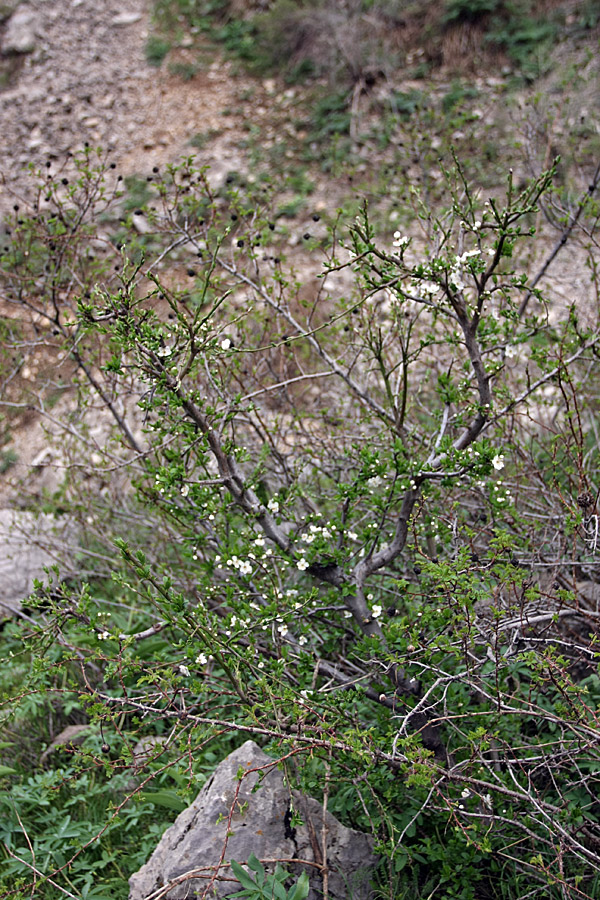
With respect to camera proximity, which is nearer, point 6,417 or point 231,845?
point 231,845

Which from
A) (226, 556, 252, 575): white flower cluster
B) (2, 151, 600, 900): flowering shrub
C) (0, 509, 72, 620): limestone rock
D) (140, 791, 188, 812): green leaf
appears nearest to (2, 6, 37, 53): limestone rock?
(0, 509, 72, 620): limestone rock

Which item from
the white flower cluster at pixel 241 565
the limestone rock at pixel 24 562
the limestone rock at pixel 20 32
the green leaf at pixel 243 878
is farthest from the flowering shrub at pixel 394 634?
the limestone rock at pixel 20 32

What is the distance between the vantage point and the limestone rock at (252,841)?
2.18 meters

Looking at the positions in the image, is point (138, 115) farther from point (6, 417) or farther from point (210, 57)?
point (6, 417)

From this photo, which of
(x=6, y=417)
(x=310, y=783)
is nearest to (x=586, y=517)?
(x=310, y=783)

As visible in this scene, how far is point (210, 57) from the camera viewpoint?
398 inches

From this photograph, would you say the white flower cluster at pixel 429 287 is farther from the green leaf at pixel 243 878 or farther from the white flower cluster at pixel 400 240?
the green leaf at pixel 243 878

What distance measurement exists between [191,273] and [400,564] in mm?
1581

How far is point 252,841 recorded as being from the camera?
7.25 feet

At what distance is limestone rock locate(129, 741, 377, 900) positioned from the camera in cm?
218

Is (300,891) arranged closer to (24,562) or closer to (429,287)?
(429,287)

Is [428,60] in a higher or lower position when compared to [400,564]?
higher

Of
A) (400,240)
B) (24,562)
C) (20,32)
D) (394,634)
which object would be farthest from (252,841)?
(20,32)

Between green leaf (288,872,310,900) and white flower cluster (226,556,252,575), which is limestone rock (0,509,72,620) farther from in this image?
green leaf (288,872,310,900)
